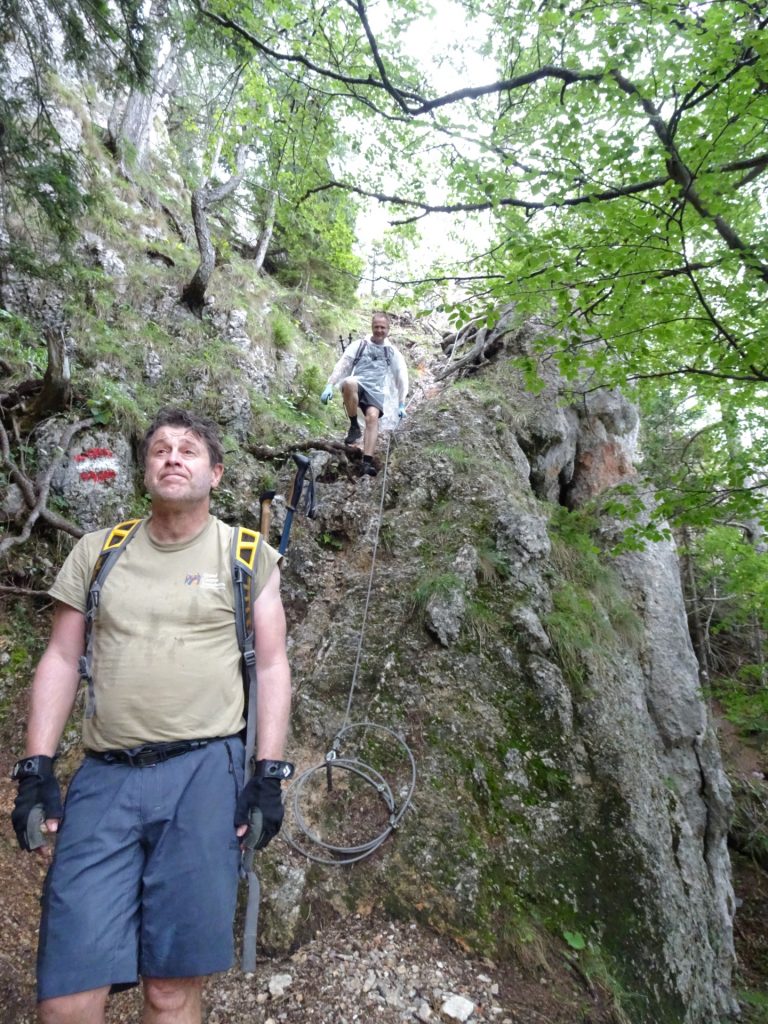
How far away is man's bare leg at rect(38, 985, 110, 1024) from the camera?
1.72 meters

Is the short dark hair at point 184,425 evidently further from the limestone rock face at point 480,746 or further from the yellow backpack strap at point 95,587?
the limestone rock face at point 480,746

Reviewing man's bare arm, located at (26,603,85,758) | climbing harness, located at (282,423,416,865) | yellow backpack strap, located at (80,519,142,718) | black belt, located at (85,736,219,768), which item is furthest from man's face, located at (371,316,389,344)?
black belt, located at (85,736,219,768)

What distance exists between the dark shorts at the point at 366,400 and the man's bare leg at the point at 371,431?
0.04 meters

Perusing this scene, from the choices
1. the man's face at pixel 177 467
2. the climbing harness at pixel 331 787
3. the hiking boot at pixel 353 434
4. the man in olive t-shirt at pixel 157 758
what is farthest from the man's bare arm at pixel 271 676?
the hiking boot at pixel 353 434

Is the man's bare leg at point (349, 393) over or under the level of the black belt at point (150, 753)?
over

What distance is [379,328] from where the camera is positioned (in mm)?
7039

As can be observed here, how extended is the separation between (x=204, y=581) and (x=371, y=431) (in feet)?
15.8

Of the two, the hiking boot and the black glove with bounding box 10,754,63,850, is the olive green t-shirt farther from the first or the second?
the hiking boot

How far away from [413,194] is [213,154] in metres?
10.1

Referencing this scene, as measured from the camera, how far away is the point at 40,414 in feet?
18.8

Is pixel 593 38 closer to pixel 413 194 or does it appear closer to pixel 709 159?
pixel 709 159

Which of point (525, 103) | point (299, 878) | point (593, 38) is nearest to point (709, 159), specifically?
point (593, 38)

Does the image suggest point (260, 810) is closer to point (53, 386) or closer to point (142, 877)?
point (142, 877)

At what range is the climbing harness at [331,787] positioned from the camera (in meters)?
3.60
